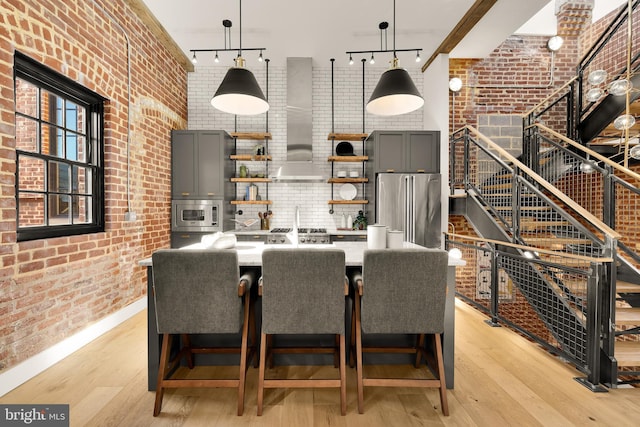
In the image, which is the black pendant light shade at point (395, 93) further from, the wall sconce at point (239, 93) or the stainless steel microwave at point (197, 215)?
the stainless steel microwave at point (197, 215)

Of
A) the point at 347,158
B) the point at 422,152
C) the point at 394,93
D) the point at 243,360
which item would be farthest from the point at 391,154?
the point at 243,360

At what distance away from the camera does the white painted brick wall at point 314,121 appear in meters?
5.48

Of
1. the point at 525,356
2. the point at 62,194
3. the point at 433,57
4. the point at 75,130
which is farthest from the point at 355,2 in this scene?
the point at 525,356

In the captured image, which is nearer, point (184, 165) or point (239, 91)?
point (239, 91)

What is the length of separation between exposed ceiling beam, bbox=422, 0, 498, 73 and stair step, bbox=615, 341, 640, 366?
3.65 metres

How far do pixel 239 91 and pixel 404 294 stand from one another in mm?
1784

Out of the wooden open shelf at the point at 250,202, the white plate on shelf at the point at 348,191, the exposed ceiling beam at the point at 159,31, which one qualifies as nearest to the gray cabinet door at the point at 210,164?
the wooden open shelf at the point at 250,202

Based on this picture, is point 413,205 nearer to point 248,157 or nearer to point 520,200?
point 520,200

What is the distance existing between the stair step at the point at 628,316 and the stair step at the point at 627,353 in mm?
188

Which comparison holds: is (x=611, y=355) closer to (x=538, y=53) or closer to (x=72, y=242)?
(x=72, y=242)

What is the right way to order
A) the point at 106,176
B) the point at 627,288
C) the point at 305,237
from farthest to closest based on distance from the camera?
the point at 305,237 < the point at 106,176 < the point at 627,288

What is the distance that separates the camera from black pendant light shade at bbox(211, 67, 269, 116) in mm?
2408

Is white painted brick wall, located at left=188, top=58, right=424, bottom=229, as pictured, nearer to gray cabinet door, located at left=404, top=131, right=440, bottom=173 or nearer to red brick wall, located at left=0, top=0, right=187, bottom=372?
red brick wall, located at left=0, top=0, right=187, bottom=372

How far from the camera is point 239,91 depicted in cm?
239
